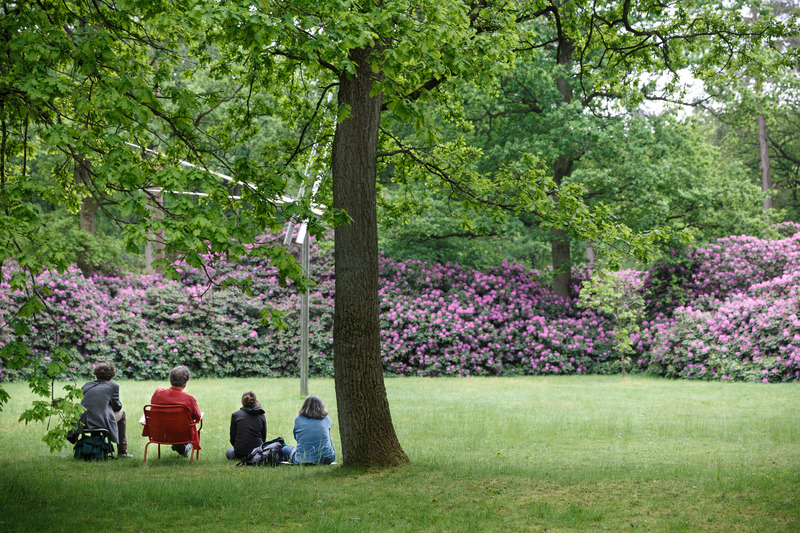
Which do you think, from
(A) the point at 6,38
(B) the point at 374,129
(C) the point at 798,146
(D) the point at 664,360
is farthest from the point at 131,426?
(C) the point at 798,146

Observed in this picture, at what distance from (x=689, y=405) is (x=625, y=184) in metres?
8.38

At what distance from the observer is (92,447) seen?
8656mm

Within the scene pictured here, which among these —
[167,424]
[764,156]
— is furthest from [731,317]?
[764,156]

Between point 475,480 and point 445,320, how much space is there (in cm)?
1442

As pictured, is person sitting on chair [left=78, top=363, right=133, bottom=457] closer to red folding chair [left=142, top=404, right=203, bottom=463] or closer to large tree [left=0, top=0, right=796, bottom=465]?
red folding chair [left=142, top=404, right=203, bottom=463]

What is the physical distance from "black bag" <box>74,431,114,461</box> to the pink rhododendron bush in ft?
35.4

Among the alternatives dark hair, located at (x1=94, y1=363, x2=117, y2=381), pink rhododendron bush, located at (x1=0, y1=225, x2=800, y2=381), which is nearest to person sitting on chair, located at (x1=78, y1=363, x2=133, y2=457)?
dark hair, located at (x1=94, y1=363, x2=117, y2=381)

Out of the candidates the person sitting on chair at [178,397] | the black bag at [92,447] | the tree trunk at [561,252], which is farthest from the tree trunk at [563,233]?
the black bag at [92,447]

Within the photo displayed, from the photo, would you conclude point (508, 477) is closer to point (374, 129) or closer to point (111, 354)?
point (374, 129)

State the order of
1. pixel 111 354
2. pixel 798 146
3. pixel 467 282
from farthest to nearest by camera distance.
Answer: pixel 798 146
pixel 467 282
pixel 111 354

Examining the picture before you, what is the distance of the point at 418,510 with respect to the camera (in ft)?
19.2

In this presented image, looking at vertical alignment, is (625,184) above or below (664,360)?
above

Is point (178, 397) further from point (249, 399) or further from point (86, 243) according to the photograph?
point (86, 243)

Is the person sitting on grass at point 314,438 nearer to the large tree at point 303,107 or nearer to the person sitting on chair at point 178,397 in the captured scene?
the large tree at point 303,107
